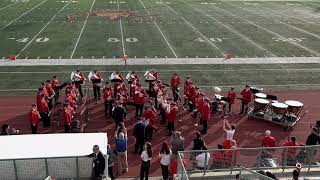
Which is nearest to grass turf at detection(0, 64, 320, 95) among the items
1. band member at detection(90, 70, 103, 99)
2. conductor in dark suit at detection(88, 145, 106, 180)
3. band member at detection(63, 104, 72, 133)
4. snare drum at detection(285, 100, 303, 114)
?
band member at detection(90, 70, 103, 99)

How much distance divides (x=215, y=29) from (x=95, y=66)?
45.0ft

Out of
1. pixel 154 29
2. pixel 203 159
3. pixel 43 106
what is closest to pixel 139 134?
pixel 203 159

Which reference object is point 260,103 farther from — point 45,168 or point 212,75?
point 45,168

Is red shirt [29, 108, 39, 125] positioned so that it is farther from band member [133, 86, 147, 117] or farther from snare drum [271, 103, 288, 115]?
snare drum [271, 103, 288, 115]

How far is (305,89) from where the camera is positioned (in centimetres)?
1962

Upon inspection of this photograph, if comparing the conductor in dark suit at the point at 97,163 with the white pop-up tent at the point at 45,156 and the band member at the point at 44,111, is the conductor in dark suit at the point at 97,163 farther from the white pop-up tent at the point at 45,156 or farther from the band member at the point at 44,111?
the band member at the point at 44,111

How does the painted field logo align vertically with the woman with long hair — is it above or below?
below

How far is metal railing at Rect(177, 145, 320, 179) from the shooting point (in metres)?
9.87

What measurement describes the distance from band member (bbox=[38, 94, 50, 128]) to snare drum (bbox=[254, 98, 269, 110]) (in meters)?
7.73

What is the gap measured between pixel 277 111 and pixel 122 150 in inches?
267

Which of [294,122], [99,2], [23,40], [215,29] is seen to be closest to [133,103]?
[294,122]

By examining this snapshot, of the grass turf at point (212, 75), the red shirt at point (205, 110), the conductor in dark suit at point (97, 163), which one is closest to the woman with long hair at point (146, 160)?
the conductor in dark suit at point (97, 163)

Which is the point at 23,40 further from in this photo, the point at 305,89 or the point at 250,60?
the point at 305,89

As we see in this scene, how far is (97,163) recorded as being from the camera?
9.15m
